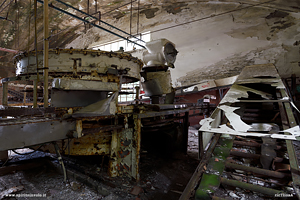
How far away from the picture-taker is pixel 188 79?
8.53m

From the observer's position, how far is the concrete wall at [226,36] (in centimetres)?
627

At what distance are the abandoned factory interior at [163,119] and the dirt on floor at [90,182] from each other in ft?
0.07

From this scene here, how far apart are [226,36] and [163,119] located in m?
5.20

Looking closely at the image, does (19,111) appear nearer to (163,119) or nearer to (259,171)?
(259,171)

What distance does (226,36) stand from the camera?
729 centimetres

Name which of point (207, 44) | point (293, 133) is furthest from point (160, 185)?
point (207, 44)

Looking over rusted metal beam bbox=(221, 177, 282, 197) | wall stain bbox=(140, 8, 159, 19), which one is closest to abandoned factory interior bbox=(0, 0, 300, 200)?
rusted metal beam bbox=(221, 177, 282, 197)

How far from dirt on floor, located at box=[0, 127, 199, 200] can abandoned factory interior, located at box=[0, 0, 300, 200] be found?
0.07 ft

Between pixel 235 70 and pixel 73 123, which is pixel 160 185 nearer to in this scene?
pixel 73 123

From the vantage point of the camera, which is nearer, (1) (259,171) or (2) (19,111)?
(2) (19,111)

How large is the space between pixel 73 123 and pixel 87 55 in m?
1.49

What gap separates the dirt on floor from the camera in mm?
3064

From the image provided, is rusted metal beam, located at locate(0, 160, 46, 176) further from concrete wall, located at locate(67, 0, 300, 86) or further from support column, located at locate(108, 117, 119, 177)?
concrete wall, located at locate(67, 0, 300, 86)

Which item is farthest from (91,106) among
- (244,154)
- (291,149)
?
(291,149)
